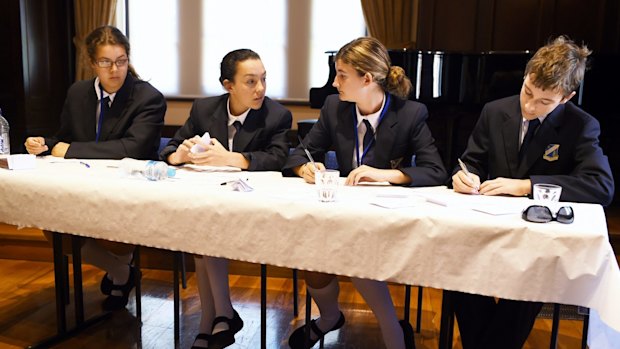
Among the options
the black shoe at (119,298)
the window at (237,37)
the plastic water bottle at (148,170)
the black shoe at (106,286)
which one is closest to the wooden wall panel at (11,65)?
the window at (237,37)

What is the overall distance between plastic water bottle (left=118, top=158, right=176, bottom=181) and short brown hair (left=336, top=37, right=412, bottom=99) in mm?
749

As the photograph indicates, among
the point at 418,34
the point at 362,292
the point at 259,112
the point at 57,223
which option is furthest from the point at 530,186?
the point at 418,34

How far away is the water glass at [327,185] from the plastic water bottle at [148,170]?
574 millimetres

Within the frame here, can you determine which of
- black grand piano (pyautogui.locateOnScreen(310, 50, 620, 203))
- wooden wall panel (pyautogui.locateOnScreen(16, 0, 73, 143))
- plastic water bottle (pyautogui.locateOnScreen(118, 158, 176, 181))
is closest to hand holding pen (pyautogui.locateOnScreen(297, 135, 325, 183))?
plastic water bottle (pyautogui.locateOnScreen(118, 158, 176, 181))

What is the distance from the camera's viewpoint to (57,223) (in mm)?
1955

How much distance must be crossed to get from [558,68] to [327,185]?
796 millimetres

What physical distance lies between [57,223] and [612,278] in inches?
65.3

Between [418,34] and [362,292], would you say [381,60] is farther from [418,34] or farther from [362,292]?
[418,34]

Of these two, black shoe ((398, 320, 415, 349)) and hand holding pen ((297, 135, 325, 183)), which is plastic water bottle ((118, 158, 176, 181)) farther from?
black shoe ((398, 320, 415, 349))

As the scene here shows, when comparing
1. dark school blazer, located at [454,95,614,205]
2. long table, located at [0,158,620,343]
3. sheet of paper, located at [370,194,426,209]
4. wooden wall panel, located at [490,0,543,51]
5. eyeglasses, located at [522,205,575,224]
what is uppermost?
wooden wall panel, located at [490,0,543,51]

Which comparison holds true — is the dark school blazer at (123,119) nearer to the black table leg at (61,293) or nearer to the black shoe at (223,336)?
the black table leg at (61,293)

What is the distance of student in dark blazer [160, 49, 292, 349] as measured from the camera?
214 centimetres

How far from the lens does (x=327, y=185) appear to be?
5.47 ft

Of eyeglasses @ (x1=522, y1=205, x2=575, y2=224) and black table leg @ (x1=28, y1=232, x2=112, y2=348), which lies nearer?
eyeglasses @ (x1=522, y1=205, x2=575, y2=224)
